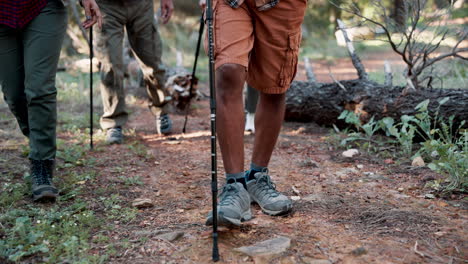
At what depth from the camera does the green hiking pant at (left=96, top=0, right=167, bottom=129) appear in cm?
489

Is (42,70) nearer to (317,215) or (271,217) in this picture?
(271,217)

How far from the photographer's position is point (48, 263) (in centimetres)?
230

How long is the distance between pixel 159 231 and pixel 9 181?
1.62m

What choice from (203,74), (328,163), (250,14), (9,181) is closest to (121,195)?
(9,181)

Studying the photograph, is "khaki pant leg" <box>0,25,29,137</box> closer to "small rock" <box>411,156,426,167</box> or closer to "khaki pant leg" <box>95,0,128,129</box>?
"khaki pant leg" <box>95,0,128,129</box>

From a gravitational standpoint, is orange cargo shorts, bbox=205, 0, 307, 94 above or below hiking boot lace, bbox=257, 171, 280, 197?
above

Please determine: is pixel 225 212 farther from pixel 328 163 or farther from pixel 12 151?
pixel 12 151

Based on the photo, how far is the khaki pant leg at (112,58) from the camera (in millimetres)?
4863

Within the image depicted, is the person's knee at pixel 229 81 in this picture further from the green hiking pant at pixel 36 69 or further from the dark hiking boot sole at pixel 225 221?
the green hiking pant at pixel 36 69

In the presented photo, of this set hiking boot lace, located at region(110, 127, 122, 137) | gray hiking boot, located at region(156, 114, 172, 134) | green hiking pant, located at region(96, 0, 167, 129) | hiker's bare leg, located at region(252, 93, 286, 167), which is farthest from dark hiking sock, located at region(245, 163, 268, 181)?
gray hiking boot, located at region(156, 114, 172, 134)

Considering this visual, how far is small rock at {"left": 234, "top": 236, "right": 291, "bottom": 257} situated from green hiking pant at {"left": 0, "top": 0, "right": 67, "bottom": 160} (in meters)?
1.75

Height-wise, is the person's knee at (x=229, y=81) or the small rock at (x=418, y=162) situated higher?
the person's knee at (x=229, y=81)

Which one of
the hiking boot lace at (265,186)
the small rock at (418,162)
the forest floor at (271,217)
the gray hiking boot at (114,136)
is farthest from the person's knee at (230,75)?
the gray hiking boot at (114,136)

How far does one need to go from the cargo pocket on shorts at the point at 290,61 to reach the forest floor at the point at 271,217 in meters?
0.86
